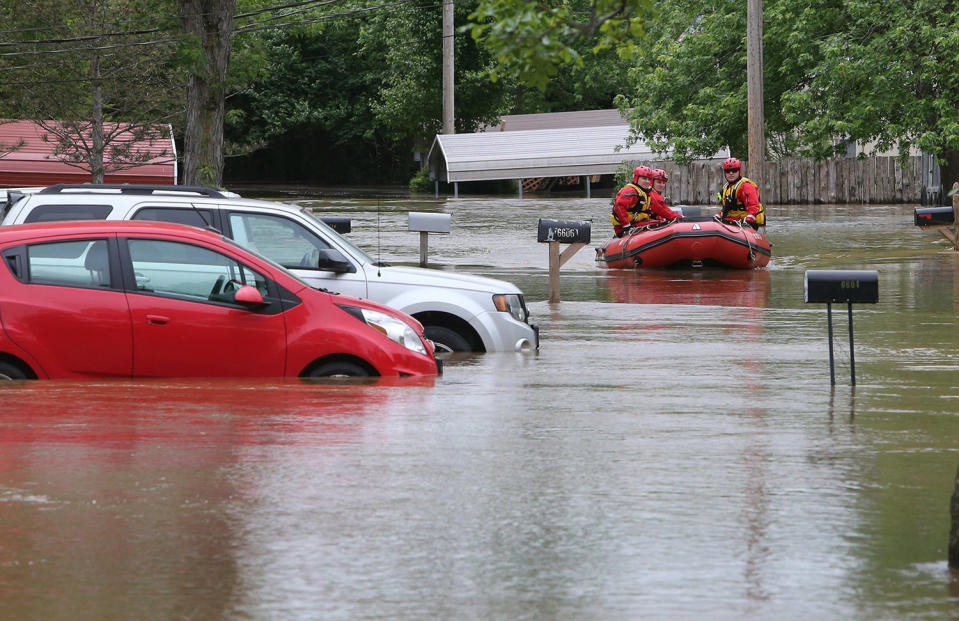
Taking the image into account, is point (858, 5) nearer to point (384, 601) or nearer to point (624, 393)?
point (624, 393)

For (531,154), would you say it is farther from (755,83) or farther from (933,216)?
(933,216)

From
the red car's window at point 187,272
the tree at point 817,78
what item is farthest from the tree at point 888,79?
the red car's window at point 187,272

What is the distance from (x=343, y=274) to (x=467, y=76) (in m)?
48.9

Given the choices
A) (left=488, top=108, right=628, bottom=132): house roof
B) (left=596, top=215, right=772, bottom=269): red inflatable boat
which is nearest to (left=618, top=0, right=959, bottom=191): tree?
(left=596, top=215, right=772, bottom=269): red inflatable boat

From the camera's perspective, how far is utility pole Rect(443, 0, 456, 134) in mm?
55062

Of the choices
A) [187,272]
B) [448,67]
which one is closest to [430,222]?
[187,272]

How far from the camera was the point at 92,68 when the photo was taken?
38062mm

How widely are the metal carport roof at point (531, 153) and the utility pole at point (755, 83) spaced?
2115 cm

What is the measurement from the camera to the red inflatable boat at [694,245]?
2408 cm

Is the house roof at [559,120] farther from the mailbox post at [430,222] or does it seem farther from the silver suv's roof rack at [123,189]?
the silver suv's roof rack at [123,189]

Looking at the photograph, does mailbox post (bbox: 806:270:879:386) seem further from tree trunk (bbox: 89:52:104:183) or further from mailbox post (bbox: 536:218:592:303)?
tree trunk (bbox: 89:52:104:183)

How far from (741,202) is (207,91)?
32.3 feet

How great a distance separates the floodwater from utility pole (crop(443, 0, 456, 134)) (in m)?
43.2

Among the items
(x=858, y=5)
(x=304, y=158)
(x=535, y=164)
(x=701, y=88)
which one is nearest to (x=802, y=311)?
(x=858, y=5)
